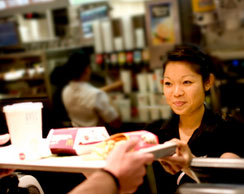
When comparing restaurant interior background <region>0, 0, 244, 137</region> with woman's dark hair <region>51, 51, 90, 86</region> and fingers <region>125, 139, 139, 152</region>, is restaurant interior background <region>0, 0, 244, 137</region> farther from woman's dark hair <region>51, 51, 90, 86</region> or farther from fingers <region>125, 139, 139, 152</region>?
fingers <region>125, 139, 139, 152</region>

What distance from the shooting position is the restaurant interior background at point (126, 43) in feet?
13.2

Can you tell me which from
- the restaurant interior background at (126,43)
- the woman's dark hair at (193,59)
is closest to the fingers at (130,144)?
the woman's dark hair at (193,59)

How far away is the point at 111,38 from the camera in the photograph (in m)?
4.86

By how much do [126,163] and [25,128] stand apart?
14.7 inches

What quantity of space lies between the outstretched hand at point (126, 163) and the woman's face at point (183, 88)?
0.77 metres

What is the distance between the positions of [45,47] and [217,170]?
5225mm

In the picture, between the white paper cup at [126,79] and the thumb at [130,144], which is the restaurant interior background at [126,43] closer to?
the white paper cup at [126,79]

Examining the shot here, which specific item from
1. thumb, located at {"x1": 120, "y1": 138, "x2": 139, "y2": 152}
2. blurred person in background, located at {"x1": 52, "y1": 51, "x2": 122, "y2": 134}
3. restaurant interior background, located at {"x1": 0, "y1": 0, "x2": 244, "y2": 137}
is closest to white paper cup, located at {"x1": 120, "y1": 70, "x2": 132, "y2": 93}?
restaurant interior background, located at {"x1": 0, "y1": 0, "x2": 244, "y2": 137}

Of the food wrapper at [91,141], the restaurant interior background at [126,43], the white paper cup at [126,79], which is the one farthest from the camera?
the white paper cup at [126,79]

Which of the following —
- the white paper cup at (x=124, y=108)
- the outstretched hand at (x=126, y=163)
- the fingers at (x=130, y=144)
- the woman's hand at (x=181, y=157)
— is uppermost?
the fingers at (x=130, y=144)

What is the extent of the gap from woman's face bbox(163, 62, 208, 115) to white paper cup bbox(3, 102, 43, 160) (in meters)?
0.80

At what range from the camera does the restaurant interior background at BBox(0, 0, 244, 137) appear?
403 cm

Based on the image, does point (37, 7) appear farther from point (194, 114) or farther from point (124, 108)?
point (194, 114)

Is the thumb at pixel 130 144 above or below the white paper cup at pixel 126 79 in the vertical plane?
above
